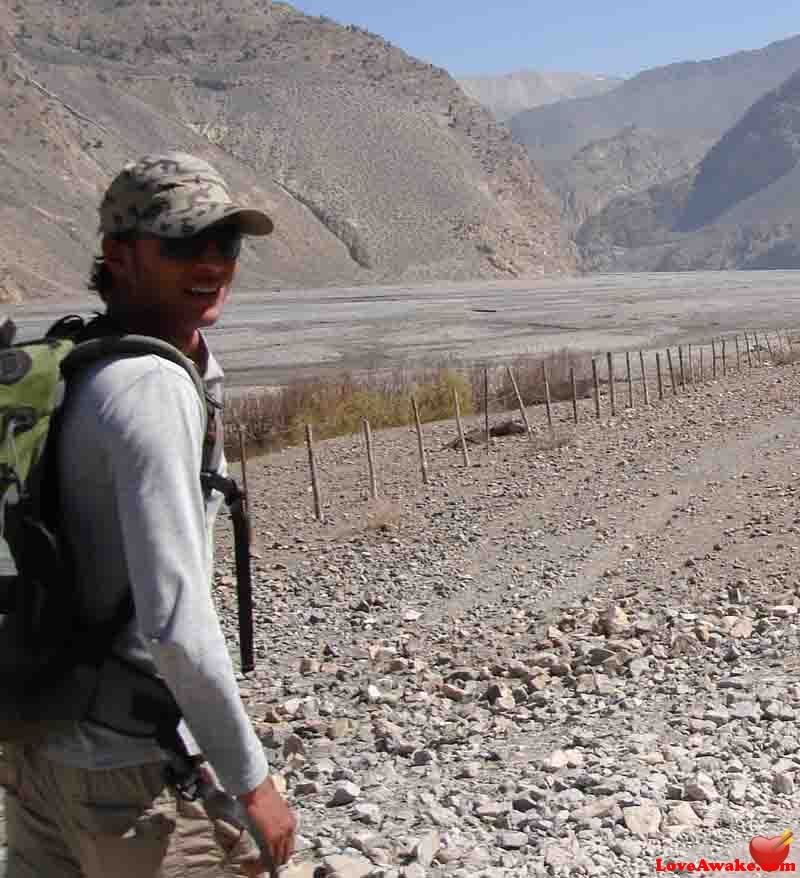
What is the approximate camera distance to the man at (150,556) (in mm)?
1903

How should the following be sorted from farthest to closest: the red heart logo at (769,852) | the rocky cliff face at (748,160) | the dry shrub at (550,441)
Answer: the rocky cliff face at (748,160)
the dry shrub at (550,441)
the red heart logo at (769,852)

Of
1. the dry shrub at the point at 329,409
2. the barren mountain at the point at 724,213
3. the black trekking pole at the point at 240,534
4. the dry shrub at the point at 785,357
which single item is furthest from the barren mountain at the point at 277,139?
the black trekking pole at the point at 240,534

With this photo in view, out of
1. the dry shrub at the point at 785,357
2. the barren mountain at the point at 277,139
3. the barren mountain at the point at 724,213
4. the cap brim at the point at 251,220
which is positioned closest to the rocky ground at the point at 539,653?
the cap brim at the point at 251,220

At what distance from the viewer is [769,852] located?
4.07 metres

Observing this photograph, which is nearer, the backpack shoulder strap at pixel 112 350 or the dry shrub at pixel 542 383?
the backpack shoulder strap at pixel 112 350

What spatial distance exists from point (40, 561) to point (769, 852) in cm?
286

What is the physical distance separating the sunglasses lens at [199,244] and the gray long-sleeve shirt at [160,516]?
233 millimetres

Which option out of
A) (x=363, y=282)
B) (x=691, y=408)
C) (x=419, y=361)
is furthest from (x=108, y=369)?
(x=363, y=282)

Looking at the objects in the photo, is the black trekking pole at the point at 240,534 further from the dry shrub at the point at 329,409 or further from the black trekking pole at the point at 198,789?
the dry shrub at the point at 329,409

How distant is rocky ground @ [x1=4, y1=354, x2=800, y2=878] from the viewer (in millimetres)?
4367

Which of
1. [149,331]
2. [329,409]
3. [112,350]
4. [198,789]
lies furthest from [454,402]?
[112,350]

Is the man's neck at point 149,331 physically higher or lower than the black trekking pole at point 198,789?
higher

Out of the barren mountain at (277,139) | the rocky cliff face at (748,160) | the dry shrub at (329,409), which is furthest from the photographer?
the rocky cliff face at (748,160)

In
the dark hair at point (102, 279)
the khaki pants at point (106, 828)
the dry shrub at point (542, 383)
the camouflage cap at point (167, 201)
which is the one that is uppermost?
the camouflage cap at point (167, 201)
